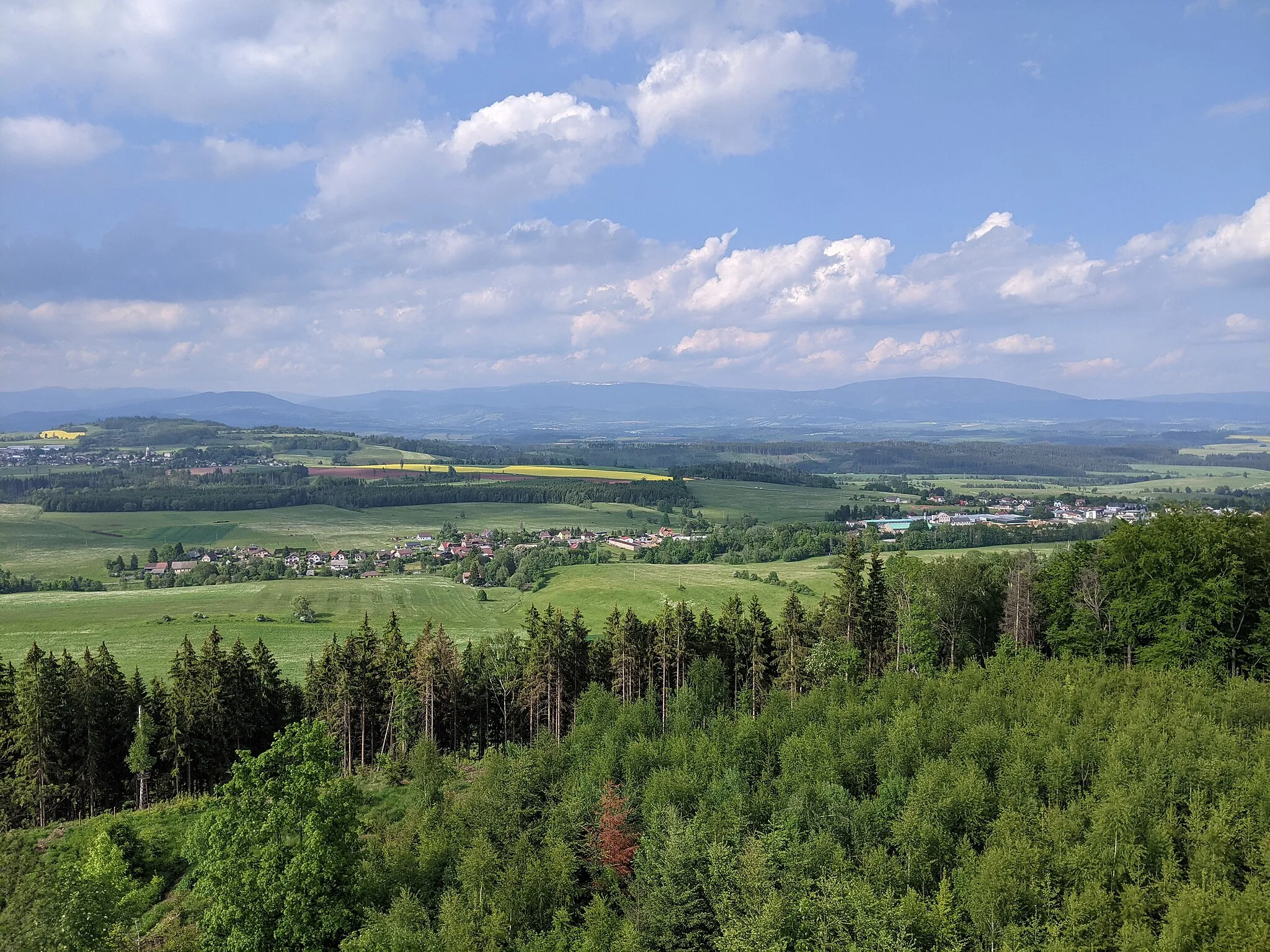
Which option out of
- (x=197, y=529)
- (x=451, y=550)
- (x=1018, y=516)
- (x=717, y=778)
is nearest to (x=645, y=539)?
(x=451, y=550)

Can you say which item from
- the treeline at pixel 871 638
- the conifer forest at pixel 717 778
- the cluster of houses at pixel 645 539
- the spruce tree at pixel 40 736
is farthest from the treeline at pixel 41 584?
the treeline at pixel 871 638

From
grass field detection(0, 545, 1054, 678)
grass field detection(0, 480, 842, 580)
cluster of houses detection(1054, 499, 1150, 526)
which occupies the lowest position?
grass field detection(0, 545, 1054, 678)

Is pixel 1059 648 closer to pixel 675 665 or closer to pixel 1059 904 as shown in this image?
pixel 675 665

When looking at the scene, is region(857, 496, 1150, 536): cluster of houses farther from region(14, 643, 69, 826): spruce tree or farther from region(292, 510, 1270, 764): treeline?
region(14, 643, 69, 826): spruce tree

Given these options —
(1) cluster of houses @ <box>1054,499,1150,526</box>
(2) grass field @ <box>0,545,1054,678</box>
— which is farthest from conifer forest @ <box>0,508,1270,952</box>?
(1) cluster of houses @ <box>1054,499,1150,526</box>

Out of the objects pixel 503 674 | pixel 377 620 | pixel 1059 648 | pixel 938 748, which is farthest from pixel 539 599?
pixel 938 748

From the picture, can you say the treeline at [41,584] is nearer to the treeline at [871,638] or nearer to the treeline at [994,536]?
the treeline at [871,638]
